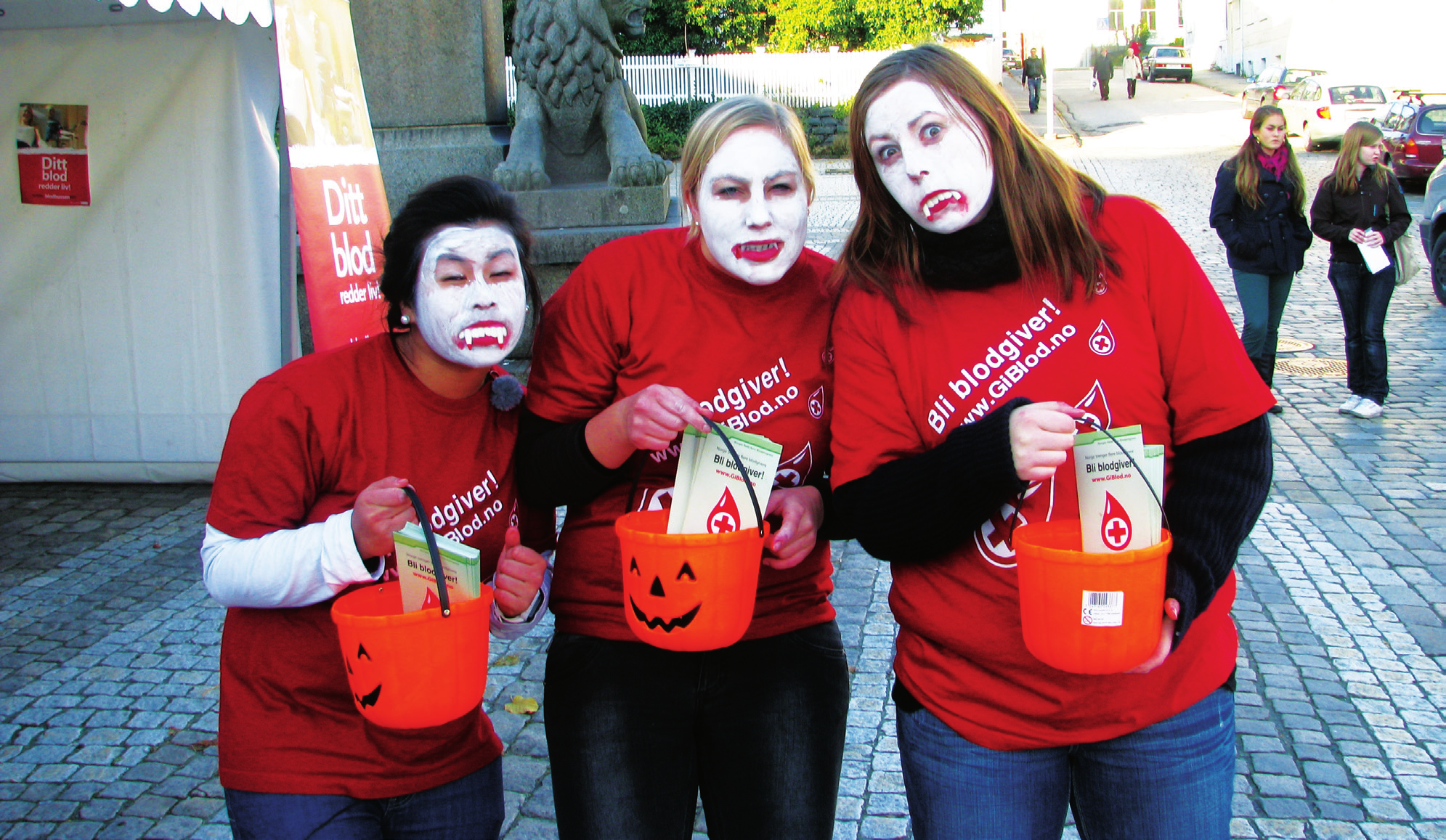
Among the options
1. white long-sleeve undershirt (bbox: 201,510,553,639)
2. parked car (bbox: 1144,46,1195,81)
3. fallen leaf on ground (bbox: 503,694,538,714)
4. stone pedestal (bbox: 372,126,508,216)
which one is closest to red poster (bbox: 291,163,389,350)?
fallen leaf on ground (bbox: 503,694,538,714)

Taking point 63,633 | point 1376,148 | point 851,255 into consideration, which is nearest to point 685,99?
point 1376,148

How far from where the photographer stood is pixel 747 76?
29969 mm

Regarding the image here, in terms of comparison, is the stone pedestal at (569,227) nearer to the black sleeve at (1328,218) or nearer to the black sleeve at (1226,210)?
the black sleeve at (1226,210)

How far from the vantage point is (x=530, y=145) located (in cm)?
661

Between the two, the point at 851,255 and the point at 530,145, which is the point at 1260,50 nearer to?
the point at 530,145

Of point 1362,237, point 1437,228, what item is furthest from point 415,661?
point 1437,228

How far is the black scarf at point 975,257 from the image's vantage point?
185cm

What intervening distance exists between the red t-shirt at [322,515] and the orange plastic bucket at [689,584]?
0.93 ft

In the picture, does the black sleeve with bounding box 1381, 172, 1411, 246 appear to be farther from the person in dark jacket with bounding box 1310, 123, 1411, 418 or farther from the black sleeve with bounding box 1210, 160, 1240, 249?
the black sleeve with bounding box 1210, 160, 1240, 249

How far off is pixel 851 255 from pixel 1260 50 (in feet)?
172

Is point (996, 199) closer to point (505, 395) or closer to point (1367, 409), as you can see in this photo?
point (505, 395)

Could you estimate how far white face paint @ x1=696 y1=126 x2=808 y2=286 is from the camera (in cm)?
211

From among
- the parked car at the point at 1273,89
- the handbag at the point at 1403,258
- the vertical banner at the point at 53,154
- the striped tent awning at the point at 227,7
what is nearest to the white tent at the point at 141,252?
the vertical banner at the point at 53,154

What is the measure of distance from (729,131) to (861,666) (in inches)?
106
